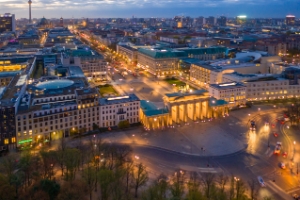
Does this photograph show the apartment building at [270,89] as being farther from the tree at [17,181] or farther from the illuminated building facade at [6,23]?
the illuminated building facade at [6,23]

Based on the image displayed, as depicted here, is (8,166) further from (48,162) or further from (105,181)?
(105,181)

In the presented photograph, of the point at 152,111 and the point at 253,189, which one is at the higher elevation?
the point at 152,111

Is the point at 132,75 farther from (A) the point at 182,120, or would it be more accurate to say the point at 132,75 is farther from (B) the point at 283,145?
(B) the point at 283,145

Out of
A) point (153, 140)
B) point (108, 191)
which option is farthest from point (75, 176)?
point (153, 140)

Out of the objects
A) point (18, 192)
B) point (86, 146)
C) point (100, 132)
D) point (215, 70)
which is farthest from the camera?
point (215, 70)

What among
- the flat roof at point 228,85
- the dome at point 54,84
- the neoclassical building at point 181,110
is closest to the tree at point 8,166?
the neoclassical building at point 181,110

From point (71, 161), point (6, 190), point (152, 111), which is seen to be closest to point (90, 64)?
point (152, 111)
